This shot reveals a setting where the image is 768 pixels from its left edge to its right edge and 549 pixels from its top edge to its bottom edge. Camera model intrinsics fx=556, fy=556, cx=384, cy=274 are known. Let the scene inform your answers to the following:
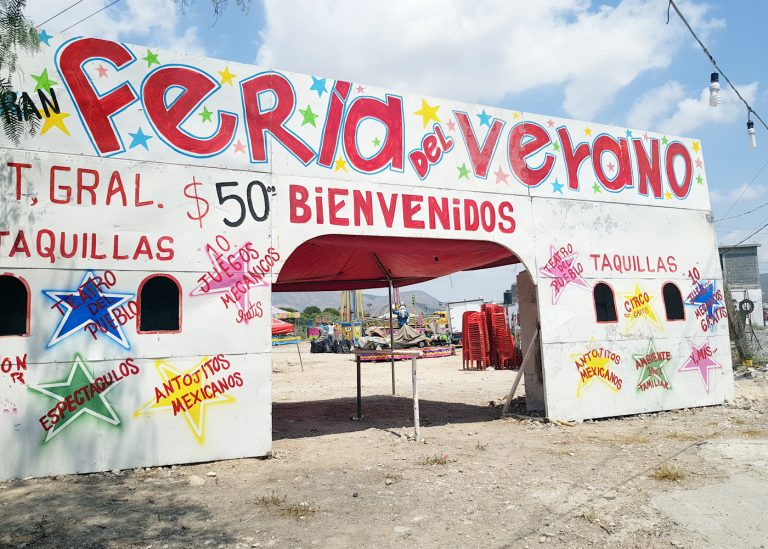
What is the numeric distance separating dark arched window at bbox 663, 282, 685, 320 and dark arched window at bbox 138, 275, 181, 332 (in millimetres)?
8940

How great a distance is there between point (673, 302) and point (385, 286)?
6.91 meters

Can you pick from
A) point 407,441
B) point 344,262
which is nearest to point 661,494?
point 407,441

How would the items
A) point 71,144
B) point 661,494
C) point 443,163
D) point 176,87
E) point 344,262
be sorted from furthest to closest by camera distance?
point 344,262 → point 443,163 → point 176,87 → point 71,144 → point 661,494

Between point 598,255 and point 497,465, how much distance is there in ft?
16.2

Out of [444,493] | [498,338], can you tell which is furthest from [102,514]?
Answer: [498,338]

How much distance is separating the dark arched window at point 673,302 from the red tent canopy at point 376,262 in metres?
2.97

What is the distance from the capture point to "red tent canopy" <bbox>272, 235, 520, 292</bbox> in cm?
912

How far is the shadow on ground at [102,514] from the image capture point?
4.62 m

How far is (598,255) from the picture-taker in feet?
33.8

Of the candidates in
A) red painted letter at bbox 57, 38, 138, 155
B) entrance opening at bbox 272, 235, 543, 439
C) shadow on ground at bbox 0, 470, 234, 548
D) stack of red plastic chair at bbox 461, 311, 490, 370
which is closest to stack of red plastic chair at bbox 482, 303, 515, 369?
stack of red plastic chair at bbox 461, 311, 490, 370

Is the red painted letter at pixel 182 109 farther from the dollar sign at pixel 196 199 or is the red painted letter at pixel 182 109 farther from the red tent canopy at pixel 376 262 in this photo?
the red tent canopy at pixel 376 262

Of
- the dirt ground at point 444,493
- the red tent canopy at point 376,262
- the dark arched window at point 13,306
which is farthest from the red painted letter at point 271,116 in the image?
the dirt ground at point 444,493

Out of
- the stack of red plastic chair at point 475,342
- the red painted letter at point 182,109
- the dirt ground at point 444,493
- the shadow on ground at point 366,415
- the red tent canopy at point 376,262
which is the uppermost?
the red painted letter at point 182,109

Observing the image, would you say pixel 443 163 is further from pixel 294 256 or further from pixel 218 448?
pixel 218 448
